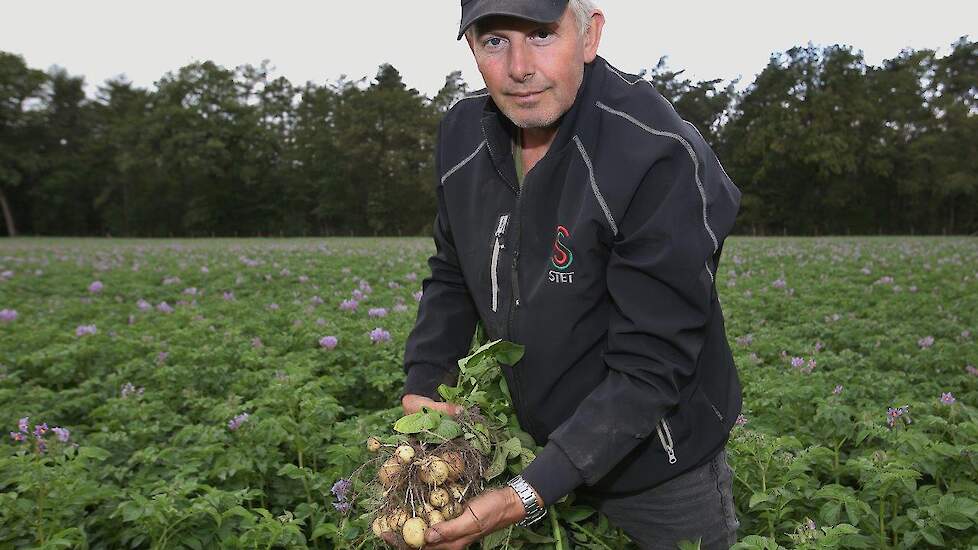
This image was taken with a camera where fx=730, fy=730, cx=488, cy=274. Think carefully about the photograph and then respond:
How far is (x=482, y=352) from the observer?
2078 mm

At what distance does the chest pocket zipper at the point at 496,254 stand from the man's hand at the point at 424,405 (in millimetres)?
333

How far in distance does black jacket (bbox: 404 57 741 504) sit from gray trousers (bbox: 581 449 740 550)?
0.08 meters

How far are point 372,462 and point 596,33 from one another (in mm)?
1380

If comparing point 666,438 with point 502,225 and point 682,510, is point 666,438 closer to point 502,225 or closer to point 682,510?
point 682,510

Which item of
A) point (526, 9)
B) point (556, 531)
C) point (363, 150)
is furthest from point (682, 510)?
point (363, 150)

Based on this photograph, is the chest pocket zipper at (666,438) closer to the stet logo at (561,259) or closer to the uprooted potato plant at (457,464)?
the uprooted potato plant at (457,464)

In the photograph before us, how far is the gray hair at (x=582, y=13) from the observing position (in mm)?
1947

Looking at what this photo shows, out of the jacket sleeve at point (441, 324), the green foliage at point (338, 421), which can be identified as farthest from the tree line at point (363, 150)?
the jacket sleeve at point (441, 324)

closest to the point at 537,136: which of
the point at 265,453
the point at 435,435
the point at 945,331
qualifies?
the point at 435,435

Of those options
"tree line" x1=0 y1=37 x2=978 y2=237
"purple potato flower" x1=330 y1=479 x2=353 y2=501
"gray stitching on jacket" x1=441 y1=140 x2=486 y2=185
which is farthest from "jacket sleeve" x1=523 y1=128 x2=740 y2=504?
"tree line" x1=0 y1=37 x2=978 y2=237

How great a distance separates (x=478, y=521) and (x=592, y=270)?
2.37 ft

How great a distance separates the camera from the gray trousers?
2211mm

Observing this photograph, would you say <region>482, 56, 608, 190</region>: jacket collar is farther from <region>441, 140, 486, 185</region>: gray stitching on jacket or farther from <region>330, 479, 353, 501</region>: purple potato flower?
<region>330, 479, 353, 501</region>: purple potato flower

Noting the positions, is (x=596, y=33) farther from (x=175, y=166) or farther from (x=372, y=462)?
(x=175, y=166)
